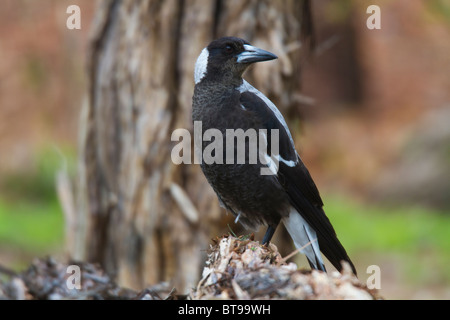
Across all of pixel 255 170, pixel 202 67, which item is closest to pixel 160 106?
pixel 202 67

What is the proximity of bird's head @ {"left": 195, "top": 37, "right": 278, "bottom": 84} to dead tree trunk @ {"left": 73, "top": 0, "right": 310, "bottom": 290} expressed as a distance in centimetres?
85

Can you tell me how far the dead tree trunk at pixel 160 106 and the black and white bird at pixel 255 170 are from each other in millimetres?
910

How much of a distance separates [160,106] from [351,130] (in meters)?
8.78

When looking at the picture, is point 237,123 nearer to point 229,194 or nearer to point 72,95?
point 229,194

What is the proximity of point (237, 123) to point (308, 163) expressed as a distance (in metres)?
8.77

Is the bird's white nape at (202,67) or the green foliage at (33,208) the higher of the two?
the bird's white nape at (202,67)

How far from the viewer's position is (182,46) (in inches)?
151

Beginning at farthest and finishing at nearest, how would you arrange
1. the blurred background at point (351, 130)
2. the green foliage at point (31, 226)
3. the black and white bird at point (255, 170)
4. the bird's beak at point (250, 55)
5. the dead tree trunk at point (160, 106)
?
the green foliage at point (31, 226) < the blurred background at point (351, 130) < the dead tree trunk at point (160, 106) < the bird's beak at point (250, 55) < the black and white bird at point (255, 170)

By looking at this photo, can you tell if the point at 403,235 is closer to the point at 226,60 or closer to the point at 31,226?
the point at 31,226

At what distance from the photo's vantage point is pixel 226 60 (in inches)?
112

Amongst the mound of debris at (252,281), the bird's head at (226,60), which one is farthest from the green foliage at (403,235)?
the mound of debris at (252,281)

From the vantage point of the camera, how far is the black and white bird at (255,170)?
8.67 feet

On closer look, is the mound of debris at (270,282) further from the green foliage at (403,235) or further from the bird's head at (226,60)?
the green foliage at (403,235)
